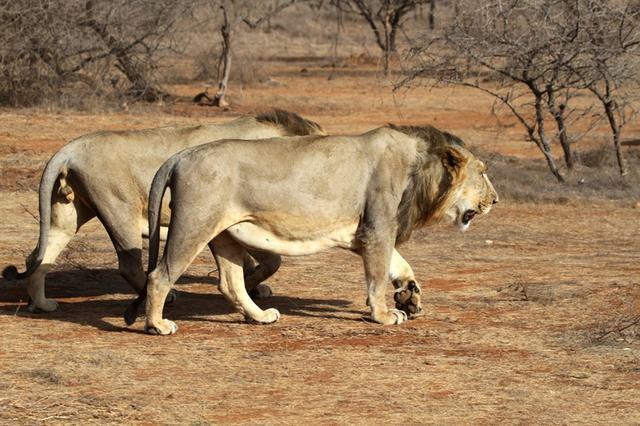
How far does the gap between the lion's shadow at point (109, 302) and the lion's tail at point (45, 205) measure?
36 cm

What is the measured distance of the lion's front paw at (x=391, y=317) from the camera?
869 centimetres

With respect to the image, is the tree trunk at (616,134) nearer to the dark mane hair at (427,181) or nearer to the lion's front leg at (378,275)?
the dark mane hair at (427,181)

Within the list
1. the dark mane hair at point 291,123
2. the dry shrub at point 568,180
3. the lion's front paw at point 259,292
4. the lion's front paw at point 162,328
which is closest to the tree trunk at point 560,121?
the dry shrub at point 568,180

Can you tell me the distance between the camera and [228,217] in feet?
27.0

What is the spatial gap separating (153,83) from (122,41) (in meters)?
1.51

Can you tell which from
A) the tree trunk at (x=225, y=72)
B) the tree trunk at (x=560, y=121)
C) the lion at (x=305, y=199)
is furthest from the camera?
the tree trunk at (x=225, y=72)

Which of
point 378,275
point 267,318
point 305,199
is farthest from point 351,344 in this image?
point 305,199

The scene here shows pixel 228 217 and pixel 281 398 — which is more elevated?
pixel 228 217

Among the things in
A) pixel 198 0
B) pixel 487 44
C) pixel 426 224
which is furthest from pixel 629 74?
pixel 198 0

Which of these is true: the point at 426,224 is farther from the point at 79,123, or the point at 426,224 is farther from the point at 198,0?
the point at 198,0

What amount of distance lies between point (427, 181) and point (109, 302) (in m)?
2.66

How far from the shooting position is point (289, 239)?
27.7 feet

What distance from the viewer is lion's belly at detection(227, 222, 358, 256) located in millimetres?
8359

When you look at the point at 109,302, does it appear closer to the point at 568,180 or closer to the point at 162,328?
the point at 162,328
